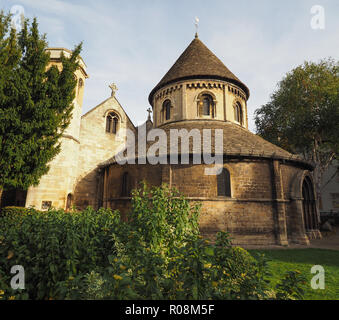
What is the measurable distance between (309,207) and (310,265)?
924cm

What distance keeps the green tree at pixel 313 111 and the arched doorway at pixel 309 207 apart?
7052 mm

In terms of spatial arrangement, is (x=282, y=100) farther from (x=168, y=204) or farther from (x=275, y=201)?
(x=168, y=204)

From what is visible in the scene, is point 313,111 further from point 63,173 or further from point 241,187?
point 63,173

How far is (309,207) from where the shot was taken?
593 inches

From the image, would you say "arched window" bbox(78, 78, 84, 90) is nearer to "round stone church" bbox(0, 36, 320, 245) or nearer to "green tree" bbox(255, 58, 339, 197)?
"round stone church" bbox(0, 36, 320, 245)

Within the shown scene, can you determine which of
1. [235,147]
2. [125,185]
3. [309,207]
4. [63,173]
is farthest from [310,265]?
[63,173]

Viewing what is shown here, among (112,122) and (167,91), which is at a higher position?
(167,91)

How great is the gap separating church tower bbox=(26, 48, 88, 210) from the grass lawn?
13972 millimetres

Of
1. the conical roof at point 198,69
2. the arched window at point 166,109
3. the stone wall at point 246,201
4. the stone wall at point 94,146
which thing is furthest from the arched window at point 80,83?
the stone wall at point 246,201

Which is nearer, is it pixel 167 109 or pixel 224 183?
pixel 224 183

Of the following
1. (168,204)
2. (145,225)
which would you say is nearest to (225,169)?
(168,204)

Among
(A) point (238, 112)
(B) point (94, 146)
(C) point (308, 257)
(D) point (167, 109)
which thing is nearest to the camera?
(C) point (308, 257)

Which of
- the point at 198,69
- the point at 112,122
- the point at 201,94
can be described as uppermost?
the point at 198,69
